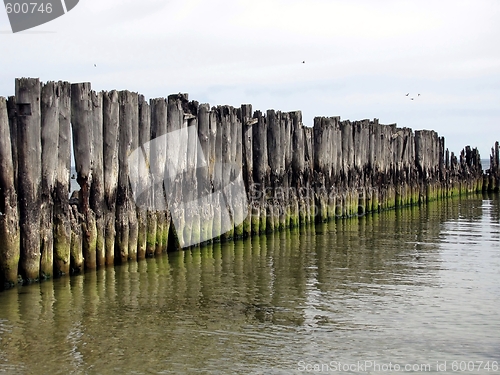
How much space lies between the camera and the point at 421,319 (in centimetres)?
815

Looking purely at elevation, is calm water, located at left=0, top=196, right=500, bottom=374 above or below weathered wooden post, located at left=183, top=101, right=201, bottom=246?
below

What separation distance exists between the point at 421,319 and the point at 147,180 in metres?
5.46

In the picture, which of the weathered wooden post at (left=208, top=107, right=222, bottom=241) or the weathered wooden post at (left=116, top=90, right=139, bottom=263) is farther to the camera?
the weathered wooden post at (left=208, top=107, right=222, bottom=241)

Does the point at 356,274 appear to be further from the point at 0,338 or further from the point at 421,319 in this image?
the point at 0,338

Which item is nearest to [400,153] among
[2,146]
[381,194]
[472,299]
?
[381,194]

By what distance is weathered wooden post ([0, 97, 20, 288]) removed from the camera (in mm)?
9398

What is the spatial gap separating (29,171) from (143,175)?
2464mm

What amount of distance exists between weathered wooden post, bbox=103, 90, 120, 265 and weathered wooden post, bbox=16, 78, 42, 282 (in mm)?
1381

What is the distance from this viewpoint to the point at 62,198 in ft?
33.6

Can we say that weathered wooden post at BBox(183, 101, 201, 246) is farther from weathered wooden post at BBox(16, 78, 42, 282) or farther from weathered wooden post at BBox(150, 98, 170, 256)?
weathered wooden post at BBox(16, 78, 42, 282)

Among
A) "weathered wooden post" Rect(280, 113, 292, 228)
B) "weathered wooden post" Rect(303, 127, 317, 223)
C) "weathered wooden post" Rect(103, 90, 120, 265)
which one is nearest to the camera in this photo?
"weathered wooden post" Rect(103, 90, 120, 265)

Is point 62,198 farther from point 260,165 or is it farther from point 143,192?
point 260,165

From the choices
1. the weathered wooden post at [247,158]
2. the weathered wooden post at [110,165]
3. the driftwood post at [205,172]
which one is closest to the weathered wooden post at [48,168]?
the weathered wooden post at [110,165]

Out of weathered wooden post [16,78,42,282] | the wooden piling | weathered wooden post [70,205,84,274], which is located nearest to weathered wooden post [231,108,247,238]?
the wooden piling
